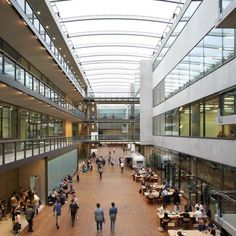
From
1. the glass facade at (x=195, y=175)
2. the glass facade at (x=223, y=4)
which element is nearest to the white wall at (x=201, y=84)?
the glass facade at (x=195, y=175)

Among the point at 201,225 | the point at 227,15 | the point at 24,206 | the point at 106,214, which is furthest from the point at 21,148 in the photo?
the point at 227,15

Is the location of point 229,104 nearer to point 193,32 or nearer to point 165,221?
point 165,221

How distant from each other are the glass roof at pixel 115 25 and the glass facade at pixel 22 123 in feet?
29.3

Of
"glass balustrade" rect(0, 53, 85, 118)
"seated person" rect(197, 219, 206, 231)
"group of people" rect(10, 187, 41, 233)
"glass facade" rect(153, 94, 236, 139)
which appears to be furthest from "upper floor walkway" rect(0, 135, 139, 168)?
"glass facade" rect(153, 94, 236, 139)

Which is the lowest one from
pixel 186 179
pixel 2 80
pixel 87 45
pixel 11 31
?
pixel 186 179

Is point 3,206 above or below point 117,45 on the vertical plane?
below

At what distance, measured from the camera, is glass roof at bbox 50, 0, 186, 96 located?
3031 centimetres

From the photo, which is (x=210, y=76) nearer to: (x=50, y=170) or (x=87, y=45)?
(x=50, y=170)

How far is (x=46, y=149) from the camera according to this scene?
2219 centimetres

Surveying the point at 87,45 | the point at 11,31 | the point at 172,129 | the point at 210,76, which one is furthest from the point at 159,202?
the point at 87,45

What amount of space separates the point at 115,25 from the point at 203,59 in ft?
60.5

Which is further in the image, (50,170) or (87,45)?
(87,45)

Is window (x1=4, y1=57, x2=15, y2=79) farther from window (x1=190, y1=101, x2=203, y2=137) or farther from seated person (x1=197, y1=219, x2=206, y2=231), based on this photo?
seated person (x1=197, y1=219, x2=206, y2=231)

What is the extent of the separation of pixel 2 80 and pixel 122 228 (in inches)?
354
